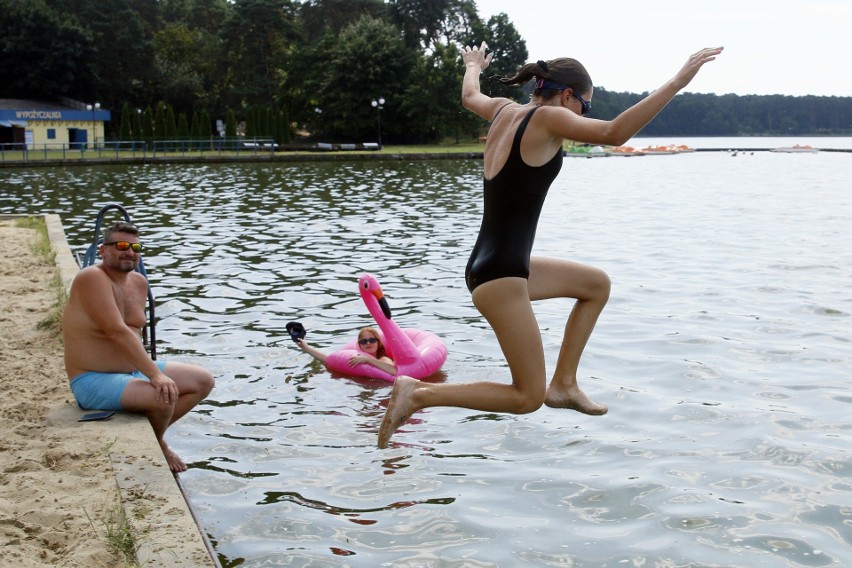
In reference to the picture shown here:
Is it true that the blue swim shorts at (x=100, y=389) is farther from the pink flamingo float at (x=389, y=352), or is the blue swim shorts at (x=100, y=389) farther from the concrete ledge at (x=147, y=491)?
the pink flamingo float at (x=389, y=352)

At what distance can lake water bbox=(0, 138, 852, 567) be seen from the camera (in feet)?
21.8

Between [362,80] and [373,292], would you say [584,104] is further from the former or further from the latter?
[362,80]

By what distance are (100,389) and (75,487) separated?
1.30 metres

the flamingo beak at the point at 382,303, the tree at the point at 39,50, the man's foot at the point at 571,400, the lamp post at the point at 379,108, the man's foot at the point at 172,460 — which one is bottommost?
the man's foot at the point at 172,460

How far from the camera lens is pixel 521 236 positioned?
546 cm

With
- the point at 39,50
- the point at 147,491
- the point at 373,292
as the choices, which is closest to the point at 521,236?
the point at 147,491

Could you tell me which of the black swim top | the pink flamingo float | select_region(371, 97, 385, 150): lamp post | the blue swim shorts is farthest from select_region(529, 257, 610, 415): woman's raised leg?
select_region(371, 97, 385, 150): lamp post

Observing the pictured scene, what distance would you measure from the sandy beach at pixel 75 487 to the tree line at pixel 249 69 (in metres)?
55.7

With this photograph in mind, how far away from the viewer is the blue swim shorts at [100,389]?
697cm

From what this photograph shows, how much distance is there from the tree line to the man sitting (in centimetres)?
5595

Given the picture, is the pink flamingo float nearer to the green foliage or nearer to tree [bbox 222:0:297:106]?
the green foliage

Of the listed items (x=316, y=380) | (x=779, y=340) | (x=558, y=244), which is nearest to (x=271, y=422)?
(x=316, y=380)

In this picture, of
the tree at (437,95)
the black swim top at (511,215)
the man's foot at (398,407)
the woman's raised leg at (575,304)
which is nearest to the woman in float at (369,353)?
the woman's raised leg at (575,304)

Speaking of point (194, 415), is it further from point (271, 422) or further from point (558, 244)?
point (558, 244)
